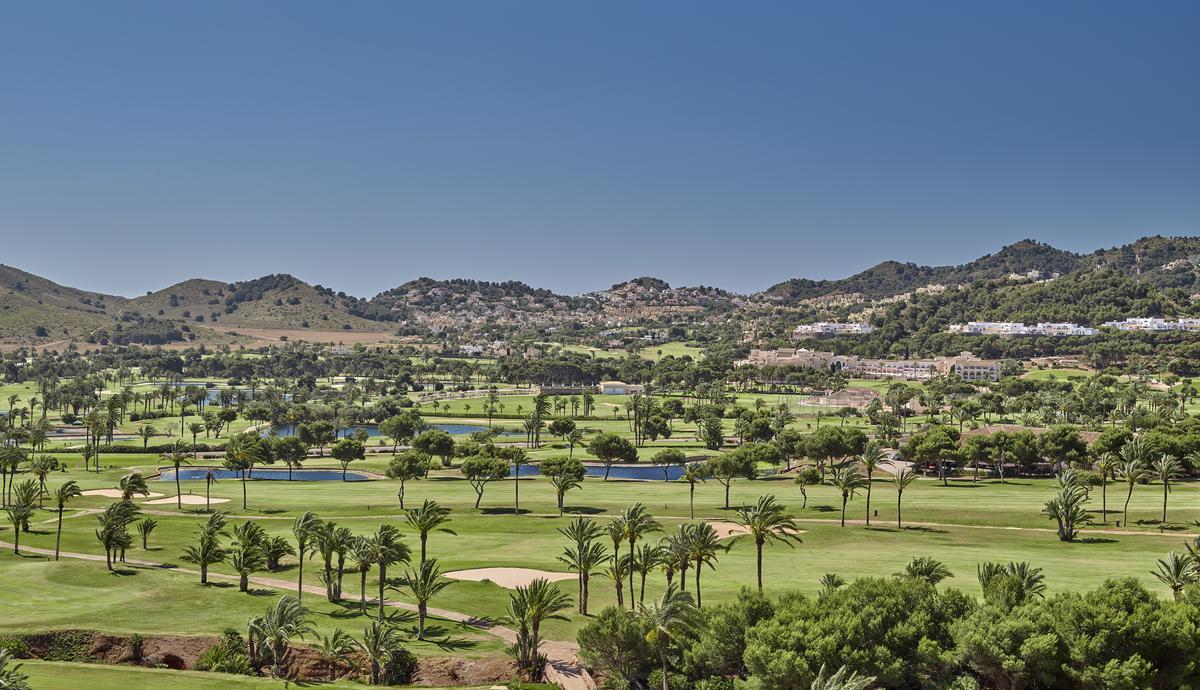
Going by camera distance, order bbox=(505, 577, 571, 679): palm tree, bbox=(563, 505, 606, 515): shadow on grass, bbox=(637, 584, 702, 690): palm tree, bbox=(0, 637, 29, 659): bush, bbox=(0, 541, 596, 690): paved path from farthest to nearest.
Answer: bbox=(563, 505, 606, 515): shadow on grass → bbox=(0, 541, 596, 690): paved path → bbox=(505, 577, 571, 679): palm tree → bbox=(0, 637, 29, 659): bush → bbox=(637, 584, 702, 690): palm tree

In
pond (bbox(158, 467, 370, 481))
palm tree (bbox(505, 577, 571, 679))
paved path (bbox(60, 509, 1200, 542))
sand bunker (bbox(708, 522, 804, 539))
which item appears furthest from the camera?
pond (bbox(158, 467, 370, 481))

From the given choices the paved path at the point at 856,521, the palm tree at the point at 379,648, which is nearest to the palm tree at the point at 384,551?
the palm tree at the point at 379,648

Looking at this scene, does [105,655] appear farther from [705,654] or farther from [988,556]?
[988,556]

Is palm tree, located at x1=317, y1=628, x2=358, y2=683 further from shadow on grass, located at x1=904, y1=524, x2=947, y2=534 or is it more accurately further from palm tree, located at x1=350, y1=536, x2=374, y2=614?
shadow on grass, located at x1=904, y1=524, x2=947, y2=534

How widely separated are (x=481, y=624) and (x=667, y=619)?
18.1 meters

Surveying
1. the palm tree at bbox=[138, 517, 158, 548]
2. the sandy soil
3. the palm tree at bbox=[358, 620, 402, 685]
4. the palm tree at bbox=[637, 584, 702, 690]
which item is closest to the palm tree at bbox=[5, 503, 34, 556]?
the palm tree at bbox=[138, 517, 158, 548]

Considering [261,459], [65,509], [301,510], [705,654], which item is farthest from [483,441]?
[705,654]

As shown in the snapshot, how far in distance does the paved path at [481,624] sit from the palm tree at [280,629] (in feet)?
35.4

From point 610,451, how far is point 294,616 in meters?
92.3

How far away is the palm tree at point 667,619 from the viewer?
4566 cm

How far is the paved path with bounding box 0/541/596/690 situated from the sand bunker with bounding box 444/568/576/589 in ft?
24.7

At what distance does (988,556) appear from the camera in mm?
74438

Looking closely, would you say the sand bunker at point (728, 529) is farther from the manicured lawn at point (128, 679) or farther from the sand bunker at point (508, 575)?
the manicured lawn at point (128, 679)

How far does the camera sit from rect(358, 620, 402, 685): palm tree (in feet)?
162
